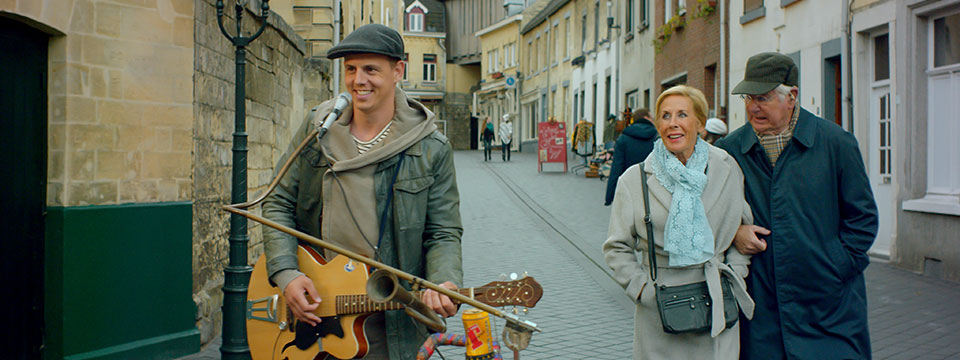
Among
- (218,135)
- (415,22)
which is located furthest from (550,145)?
(415,22)

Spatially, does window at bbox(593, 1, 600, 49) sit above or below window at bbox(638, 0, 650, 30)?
above

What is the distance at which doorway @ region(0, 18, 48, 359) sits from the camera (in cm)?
571

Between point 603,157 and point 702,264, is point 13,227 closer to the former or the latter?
point 702,264

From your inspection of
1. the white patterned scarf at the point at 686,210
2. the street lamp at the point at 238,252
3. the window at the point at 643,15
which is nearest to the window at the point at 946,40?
the street lamp at the point at 238,252

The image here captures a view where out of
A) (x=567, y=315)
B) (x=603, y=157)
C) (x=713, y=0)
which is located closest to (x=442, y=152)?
(x=567, y=315)

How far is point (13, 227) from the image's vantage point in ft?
19.0

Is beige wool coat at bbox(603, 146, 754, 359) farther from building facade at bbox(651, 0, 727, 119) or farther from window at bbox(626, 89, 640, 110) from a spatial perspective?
window at bbox(626, 89, 640, 110)

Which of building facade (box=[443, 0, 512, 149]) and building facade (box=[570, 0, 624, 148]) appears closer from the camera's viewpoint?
building facade (box=[570, 0, 624, 148])

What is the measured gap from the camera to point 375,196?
3172 millimetres

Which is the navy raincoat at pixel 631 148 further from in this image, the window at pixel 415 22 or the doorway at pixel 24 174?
the window at pixel 415 22

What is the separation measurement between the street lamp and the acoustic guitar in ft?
10.8

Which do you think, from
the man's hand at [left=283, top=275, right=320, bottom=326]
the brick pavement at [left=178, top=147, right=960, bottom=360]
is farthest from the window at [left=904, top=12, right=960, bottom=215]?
the man's hand at [left=283, top=275, right=320, bottom=326]

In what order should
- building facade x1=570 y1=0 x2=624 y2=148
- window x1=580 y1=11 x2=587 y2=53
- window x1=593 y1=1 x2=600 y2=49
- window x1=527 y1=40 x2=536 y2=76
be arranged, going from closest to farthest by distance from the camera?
building facade x1=570 y1=0 x2=624 y2=148 → window x1=593 y1=1 x2=600 y2=49 → window x1=580 y1=11 x2=587 y2=53 → window x1=527 y1=40 x2=536 y2=76

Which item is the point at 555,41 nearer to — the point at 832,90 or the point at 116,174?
the point at 832,90
